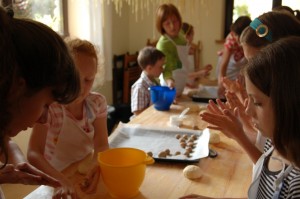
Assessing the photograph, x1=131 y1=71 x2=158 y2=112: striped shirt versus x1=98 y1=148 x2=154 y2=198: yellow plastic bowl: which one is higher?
x1=98 y1=148 x2=154 y2=198: yellow plastic bowl

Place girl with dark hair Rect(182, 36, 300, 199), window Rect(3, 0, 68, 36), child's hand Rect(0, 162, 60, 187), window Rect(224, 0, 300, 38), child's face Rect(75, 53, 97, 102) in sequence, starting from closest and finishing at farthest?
girl with dark hair Rect(182, 36, 300, 199) → child's hand Rect(0, 162, 60, 187) → child's face Rect(75, 53, 97, 102) → window Rect(3, 0, 68, 36) → window Rect(224, 0, 300, 38)

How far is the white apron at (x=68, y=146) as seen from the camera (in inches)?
46.1

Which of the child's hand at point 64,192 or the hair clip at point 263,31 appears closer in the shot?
the child's hand at point 64,192

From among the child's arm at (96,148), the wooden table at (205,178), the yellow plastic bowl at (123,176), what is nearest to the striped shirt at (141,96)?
the child's arm at (96,148)

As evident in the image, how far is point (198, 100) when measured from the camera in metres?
1.95

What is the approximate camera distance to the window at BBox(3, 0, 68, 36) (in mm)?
2373

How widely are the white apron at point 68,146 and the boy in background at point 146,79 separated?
0.82m

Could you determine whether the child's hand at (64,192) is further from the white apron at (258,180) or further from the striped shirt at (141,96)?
the striped shirt at (141,96)

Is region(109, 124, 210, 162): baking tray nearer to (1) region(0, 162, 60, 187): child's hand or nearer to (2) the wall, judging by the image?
(1) region(0, 162, 60, 187): child's hand

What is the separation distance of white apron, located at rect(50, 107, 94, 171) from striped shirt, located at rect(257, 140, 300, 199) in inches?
24.2

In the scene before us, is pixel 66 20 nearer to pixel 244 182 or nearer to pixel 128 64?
pixel 128 64

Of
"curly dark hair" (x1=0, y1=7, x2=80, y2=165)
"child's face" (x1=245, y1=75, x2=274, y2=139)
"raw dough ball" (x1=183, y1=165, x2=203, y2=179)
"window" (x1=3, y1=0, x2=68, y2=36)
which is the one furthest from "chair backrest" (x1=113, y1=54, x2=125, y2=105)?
"curly dark hair" (x1=0, y1=7, x2=80, y2=165)

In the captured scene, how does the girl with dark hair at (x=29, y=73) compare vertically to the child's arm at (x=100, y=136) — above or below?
above

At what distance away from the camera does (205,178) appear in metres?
0.98
